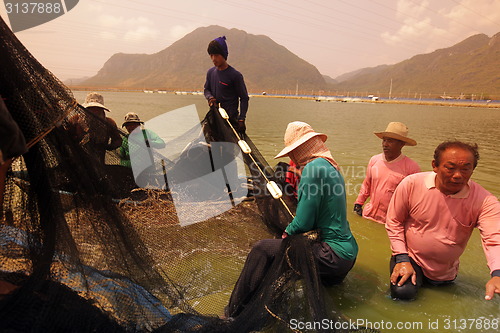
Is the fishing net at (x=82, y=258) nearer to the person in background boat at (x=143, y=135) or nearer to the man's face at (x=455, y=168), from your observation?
the person in background boat at (x=143, y=135)

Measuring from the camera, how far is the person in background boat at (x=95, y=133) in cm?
209

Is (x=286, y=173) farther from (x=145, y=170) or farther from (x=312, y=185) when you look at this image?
(x=145, y=170)

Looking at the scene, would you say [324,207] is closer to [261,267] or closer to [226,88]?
[261,267]

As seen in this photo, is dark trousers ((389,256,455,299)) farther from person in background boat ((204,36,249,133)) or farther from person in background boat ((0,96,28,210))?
person in background boat ((0,96,28,210))

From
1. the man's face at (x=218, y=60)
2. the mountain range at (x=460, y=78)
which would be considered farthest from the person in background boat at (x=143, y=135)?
the mountain range at (x=460, y=78)

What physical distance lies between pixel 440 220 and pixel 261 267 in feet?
5.29

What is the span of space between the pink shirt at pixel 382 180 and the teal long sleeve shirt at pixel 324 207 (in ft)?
6.61

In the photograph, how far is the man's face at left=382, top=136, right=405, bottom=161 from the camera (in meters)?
4.27

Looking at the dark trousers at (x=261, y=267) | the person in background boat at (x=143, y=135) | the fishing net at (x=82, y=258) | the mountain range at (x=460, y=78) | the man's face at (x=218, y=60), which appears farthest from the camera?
the mountain range at (x=460, y=78)

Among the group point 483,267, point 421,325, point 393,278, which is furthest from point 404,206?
point 483,267

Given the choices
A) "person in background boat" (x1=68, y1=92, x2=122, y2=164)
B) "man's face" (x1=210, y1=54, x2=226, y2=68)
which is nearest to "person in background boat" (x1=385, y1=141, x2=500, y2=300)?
"person in background boat" (x1=68, y1=92, x2=122, y2=164)

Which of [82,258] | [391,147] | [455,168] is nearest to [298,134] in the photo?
[455,168]

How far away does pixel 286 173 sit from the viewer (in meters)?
3.86

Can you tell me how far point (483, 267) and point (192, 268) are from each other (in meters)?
3.14
